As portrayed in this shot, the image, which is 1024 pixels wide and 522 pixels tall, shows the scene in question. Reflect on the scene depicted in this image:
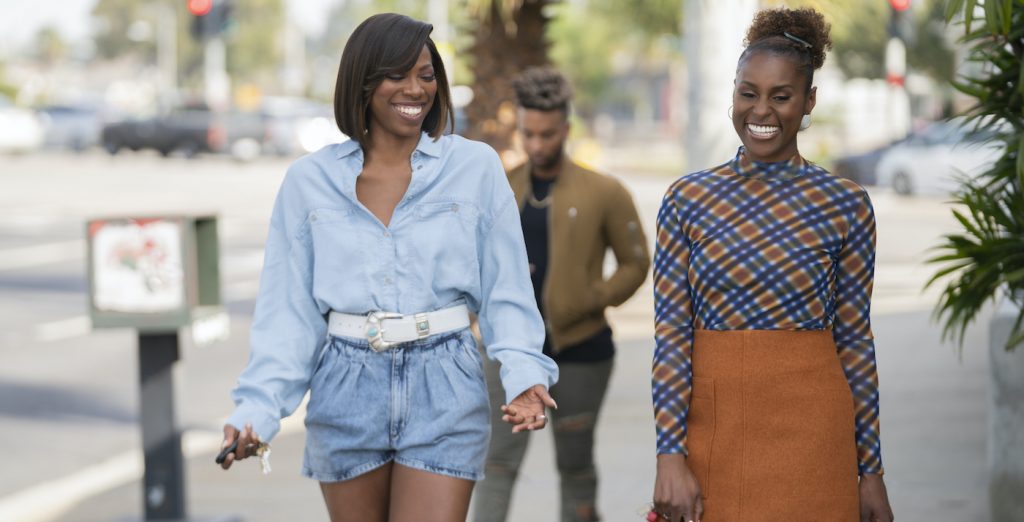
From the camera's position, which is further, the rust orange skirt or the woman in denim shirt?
the woman in denim shirt

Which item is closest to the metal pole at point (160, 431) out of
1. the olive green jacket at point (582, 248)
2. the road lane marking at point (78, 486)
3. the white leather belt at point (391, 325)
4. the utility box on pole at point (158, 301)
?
the utility box on pole at point (158, 301)

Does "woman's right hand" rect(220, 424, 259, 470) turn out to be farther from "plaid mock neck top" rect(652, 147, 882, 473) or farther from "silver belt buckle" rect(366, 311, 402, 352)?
"plaid mock neck top" rect(652, 147, 882, 473)

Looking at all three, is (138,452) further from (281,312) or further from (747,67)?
(747,67)

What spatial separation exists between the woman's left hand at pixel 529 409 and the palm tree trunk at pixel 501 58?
31.9 ft

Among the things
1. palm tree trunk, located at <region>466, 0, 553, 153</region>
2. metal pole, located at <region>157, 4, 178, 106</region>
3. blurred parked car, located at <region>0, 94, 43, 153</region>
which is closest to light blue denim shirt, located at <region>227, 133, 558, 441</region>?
palm tree trunk, located at <region>466, 0, 553, 153</region>

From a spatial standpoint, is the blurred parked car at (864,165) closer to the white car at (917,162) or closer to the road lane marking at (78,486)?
the white car at (917,162)

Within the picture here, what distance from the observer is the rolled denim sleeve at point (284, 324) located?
11.5 feet

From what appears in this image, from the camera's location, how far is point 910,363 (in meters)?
10.5

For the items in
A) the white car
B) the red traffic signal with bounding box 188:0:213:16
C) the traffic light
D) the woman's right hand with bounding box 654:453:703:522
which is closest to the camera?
the woman's right hand with bounding box 654:453:703:522

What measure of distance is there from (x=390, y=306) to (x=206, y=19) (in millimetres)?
25756

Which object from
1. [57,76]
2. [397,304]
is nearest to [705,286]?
[397,304]

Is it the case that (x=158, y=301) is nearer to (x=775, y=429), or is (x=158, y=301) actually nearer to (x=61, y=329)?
(x=775, y=429)

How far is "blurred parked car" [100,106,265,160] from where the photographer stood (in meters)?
40.7

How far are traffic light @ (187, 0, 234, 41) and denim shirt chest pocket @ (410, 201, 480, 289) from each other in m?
25.3
